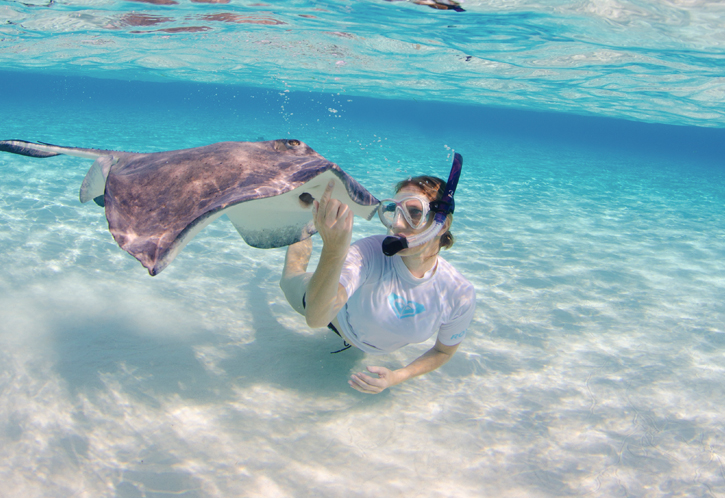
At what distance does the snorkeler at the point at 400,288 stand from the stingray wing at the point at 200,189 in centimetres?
26

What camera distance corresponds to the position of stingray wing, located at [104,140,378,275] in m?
1.93

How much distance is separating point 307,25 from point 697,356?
587 inches

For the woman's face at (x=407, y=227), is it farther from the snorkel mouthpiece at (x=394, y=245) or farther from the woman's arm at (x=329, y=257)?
the woman's arm at (x=329, y=257)

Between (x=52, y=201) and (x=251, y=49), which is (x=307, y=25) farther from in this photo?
(x=52, y=201)

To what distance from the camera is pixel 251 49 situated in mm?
19297

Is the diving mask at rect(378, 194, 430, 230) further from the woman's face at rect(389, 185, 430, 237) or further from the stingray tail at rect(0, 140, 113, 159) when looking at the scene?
the stingray tail at rect(0, 140, 113, 159)

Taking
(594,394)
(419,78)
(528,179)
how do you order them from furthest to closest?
(419,78) < (528,179) < (594,394)

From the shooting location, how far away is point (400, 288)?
3242mm

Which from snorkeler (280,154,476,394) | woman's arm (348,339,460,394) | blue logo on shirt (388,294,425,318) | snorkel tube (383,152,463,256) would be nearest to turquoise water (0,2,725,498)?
woman's arm (348,339,460,394)

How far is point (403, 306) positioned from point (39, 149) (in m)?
2.94

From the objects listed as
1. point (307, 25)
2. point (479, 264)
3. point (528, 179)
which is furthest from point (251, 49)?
point (479, 264)

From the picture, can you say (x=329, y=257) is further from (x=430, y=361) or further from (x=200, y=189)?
(x=430, y=361)

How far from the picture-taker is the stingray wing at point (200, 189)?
193 centimetres

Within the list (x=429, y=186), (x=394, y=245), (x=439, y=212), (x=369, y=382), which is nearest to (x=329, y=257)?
(x=394, y=245)
